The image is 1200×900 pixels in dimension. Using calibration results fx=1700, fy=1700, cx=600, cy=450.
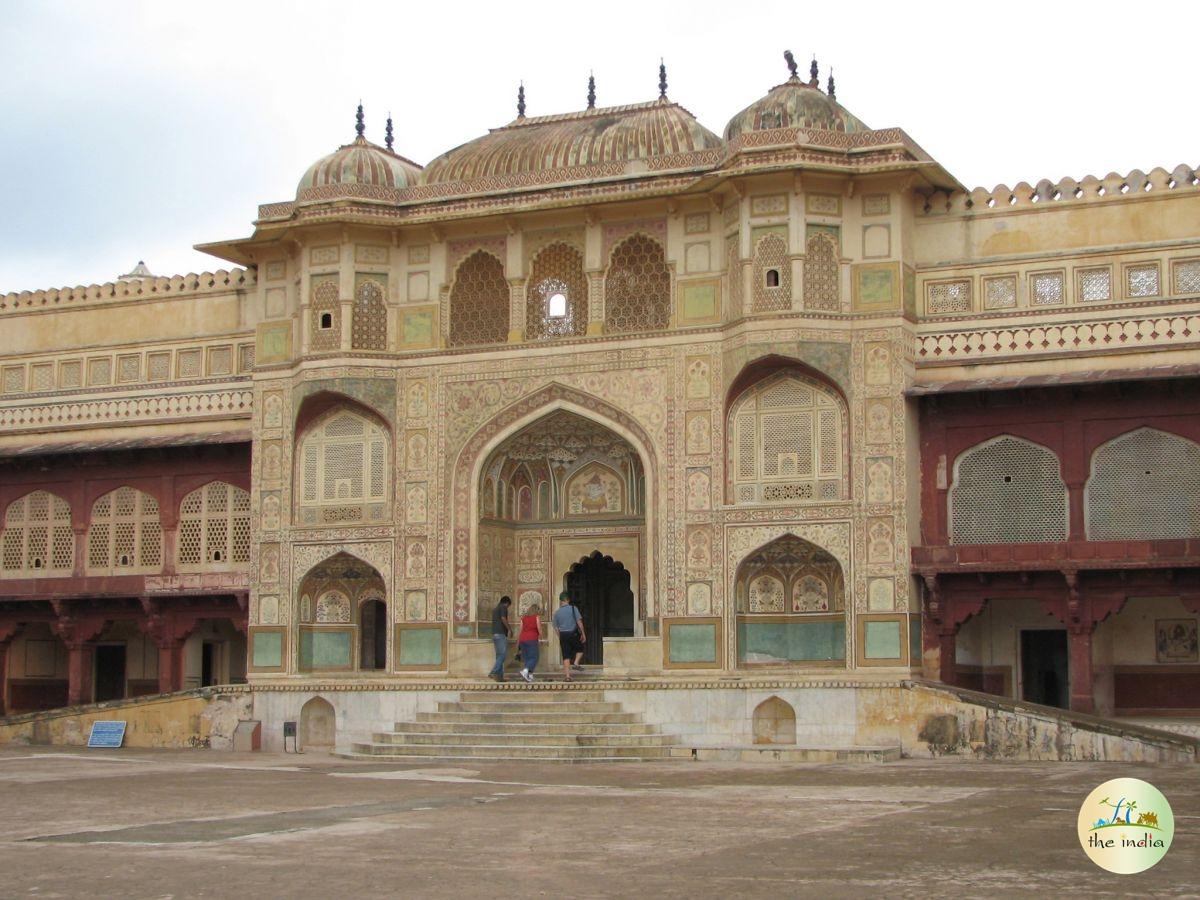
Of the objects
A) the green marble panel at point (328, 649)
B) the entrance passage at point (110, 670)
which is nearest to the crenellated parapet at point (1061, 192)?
the green marble panel at point (328, 649)

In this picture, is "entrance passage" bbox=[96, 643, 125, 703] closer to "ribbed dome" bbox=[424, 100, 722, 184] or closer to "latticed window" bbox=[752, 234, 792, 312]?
"ribbed dome" bbox=[424, 100, 722, 184]

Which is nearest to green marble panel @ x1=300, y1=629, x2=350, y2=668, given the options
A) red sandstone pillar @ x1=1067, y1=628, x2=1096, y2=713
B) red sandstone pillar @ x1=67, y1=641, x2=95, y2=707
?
red sandstone pillar @ x1=67, y1=641, x2=95, y2=707

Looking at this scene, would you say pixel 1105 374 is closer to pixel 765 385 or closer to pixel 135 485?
pixel 765 385

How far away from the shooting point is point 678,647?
19938mm

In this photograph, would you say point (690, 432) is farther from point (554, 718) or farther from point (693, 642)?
point (554, 718)

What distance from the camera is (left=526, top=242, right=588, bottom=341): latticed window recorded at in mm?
21562

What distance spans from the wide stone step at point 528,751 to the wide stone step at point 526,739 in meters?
0.11

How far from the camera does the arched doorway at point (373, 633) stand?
22.3m

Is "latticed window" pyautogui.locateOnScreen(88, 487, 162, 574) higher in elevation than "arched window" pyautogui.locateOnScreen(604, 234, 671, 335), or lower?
lower

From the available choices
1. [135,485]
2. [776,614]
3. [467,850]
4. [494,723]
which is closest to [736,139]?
[776,614]

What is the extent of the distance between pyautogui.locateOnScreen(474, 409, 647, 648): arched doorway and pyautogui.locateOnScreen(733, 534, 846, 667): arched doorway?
75.0 inches

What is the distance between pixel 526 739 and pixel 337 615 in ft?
16.2

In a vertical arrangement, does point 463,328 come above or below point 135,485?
above

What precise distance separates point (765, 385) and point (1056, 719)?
5.32m
